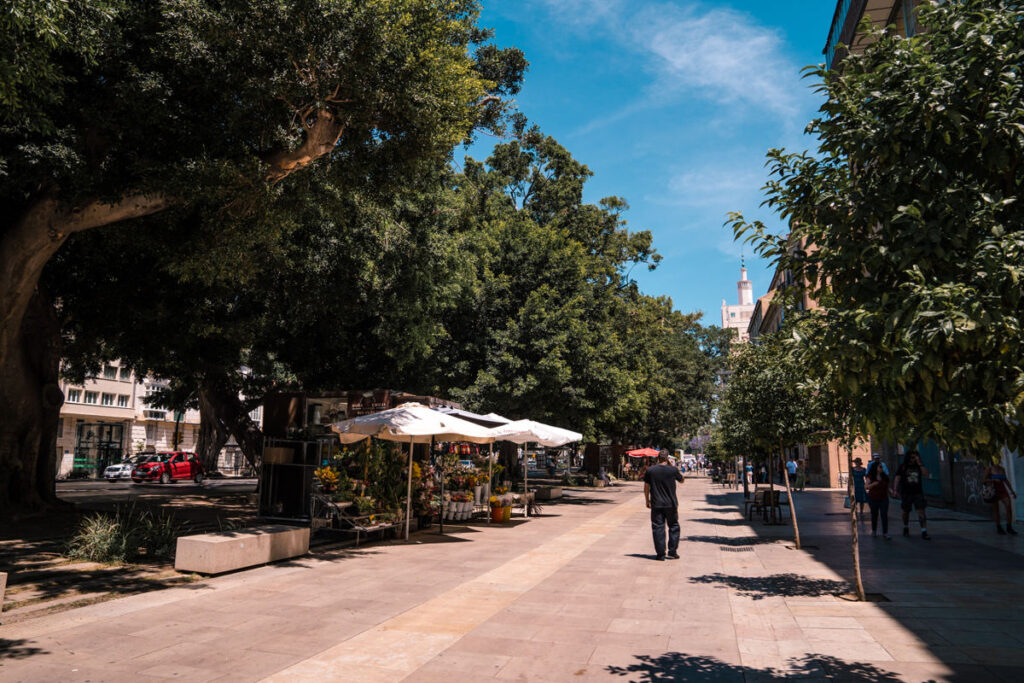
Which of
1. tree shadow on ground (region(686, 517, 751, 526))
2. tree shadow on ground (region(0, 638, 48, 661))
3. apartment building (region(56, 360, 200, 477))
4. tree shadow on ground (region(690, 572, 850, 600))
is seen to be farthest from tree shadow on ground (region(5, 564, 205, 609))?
apartment building (region(56, 360, 200, 477))

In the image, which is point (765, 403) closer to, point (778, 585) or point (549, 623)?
point (778, 585)

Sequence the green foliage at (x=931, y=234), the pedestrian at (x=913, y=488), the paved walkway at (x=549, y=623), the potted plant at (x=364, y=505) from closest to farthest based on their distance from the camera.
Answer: the green foliage at (x=931, y=234) → the paved walkway at (x=549, y=623) → the potted plant at (x=364, y=505) → the pedestrian at (x=913, y=488)

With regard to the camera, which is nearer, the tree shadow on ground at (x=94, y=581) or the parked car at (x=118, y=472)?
the tree shadow on ground at (x=94, y=581)

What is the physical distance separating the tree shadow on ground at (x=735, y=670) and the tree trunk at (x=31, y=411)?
14.1 m

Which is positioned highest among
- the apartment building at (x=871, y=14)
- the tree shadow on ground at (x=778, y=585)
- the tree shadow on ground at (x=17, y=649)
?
the apartment building at (x=871, y=14)

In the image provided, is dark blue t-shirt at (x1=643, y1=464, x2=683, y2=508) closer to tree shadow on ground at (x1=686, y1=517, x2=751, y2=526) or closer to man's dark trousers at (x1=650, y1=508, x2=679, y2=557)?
man's dark trousers at (x1=650, y1=508, x2=679, y2=557)

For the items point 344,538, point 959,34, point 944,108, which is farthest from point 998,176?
point 344,538

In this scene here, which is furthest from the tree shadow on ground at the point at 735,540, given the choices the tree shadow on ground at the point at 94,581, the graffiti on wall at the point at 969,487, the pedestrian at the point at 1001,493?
the tree shadow on ground at the point at 94,581

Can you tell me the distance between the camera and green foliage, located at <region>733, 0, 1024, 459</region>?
3.50 meters

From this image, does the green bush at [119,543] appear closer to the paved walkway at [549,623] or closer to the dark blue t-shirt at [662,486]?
the paved walkway at [549,623]

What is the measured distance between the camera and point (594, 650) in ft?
20.3

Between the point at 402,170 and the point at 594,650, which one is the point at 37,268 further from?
the point at 594,650

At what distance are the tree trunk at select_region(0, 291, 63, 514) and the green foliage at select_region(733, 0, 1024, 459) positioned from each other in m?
15.5

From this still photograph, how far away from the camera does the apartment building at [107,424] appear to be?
4981cm
